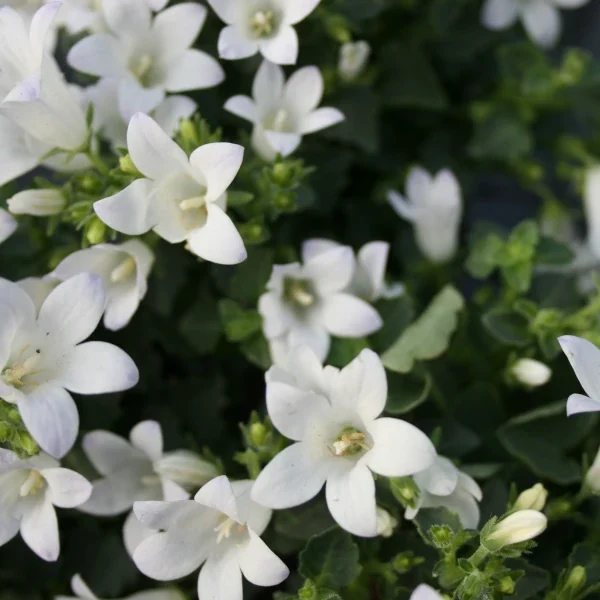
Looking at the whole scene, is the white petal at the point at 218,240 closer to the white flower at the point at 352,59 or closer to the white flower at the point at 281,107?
the white flower at the point at 281,107

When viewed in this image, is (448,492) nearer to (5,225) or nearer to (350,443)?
(350,443)

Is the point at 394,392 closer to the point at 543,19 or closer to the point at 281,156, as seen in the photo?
the point at 281,156

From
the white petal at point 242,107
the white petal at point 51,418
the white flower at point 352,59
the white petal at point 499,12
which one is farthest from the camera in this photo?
the white petal at point 499,12

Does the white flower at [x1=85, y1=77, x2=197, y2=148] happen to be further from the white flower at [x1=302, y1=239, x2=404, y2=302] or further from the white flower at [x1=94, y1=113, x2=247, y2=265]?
the white flower at [x1=302, y1=239, x2=404, y2=302]

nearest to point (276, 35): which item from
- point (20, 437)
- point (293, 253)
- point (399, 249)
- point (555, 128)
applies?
point (293, 253)

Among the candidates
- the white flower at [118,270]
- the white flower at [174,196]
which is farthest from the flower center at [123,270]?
the white flower at [174,196]

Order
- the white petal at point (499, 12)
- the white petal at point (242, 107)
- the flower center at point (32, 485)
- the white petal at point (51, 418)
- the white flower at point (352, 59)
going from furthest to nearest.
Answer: the white petal at point (499, 12), the white flower at point (352, 59), the white petal at point (242, 107), the flower center at point (32, 485), the white petal at point (51, 418)

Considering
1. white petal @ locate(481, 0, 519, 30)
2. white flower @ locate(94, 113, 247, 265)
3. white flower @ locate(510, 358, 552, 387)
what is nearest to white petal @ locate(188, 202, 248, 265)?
white flower @ locate(94, 113, 247, 265)
